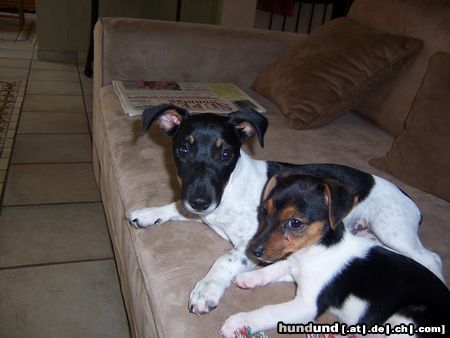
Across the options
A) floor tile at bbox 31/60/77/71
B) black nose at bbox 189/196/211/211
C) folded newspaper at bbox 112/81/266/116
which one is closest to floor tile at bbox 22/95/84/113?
floor tile at bbox 31/60/77/71

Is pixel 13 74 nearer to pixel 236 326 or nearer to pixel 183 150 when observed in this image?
pixel 183 150

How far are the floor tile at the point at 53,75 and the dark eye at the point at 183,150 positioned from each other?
4.15 m

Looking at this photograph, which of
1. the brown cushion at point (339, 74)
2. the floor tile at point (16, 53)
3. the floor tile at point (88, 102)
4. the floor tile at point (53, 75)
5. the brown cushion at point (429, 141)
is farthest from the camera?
the floor tile at point (16, 53)

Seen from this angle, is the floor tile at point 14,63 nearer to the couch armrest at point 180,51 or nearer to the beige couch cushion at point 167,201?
the couch armrest at point 180,51

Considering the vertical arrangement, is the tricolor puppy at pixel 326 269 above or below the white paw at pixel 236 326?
above

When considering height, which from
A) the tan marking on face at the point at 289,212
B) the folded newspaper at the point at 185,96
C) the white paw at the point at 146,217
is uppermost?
the tan marking on face at the point at 289,212

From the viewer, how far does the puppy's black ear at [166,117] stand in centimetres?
165

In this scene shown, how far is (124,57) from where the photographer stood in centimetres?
282

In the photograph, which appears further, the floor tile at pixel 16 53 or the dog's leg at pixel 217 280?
the floor tile at pixel 16 53

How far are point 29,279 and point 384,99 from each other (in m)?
2.23

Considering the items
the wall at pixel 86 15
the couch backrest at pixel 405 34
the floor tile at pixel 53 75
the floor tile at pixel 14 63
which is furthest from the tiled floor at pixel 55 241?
the wall at pixel 86 15

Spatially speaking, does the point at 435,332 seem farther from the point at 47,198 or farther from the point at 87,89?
the point at 87,89

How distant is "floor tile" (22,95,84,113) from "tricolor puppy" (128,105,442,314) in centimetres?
292

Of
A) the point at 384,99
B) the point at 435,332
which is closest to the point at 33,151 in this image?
the point at 384,99
